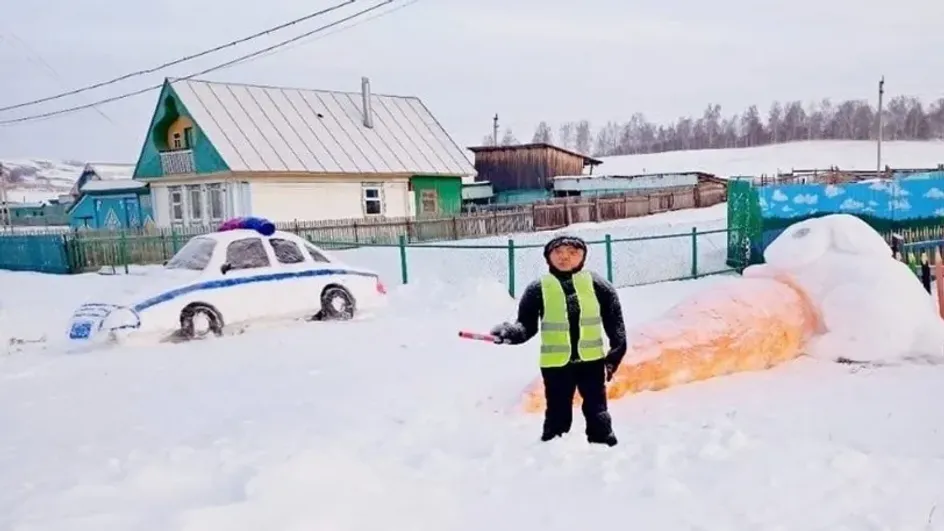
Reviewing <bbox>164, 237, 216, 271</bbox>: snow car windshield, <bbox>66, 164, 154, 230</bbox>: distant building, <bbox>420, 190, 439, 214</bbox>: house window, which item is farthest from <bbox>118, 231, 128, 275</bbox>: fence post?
<bbox>66, 164, 154, 230</bbox>: distant building

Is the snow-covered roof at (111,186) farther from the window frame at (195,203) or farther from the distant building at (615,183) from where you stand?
the distant building at (615,183)

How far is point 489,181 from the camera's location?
141 feet

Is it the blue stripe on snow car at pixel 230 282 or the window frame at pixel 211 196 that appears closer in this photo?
the blue stripe on snow car at pixel 230 282

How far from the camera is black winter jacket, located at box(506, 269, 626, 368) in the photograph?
4891 millimetres

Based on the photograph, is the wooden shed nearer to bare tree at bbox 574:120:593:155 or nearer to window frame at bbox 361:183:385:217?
window frame at bbox 361:183:385:217

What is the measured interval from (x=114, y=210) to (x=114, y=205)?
274mm

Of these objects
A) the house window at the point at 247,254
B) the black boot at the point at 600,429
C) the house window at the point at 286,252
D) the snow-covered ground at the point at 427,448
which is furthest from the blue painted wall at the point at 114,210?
the black boot at the point at 600,429

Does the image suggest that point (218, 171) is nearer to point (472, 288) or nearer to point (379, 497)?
point (472, 288)

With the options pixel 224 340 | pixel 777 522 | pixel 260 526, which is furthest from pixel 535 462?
pixel 224 340

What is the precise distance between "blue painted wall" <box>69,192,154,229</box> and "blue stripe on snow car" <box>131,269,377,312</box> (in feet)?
94.2

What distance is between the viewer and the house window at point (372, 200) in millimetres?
29683

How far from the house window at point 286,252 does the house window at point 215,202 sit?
1798cm

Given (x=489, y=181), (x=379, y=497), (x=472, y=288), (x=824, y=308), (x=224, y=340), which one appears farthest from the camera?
(x=489, y=181)

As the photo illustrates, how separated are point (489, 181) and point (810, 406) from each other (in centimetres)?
3741
